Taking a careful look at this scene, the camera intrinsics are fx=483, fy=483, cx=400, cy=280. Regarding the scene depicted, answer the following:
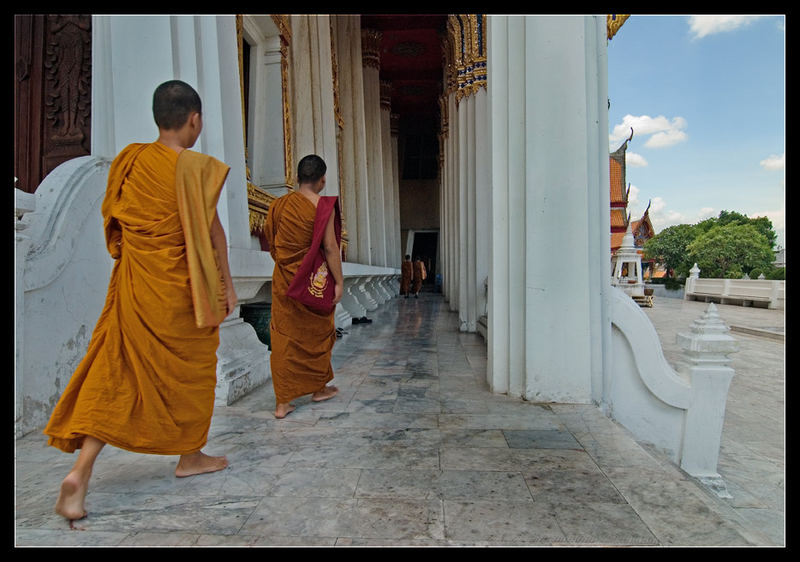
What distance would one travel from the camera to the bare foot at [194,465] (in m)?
1.98

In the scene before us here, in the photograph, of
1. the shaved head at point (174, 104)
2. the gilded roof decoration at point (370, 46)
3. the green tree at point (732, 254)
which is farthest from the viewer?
the green tree at point (732, 254)

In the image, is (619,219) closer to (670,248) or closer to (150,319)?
(670,248)

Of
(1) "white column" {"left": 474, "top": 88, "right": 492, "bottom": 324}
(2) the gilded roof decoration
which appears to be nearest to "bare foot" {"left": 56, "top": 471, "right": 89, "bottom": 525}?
(1) "white column" {"left": 474, "top": 88, "right": 492, "bottom": 324}

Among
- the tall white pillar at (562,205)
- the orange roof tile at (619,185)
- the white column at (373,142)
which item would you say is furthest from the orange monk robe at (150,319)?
the orange roof tile at (619,185)

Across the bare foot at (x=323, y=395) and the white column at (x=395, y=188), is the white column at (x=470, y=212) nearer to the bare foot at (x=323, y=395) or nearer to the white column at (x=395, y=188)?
the bare foot at (x=323, y=395)

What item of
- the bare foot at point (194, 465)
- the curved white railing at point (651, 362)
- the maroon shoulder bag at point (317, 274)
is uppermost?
the maroon shoulder bag at point (317, 274)

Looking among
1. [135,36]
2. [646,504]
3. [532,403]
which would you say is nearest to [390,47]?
[135,36]

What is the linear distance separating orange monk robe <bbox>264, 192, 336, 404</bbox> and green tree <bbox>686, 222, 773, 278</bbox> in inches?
1059

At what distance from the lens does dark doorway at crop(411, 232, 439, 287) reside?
27.1m

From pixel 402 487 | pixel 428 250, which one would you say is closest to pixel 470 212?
pixel 402 487

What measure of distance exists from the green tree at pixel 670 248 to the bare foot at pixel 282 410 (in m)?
30.8

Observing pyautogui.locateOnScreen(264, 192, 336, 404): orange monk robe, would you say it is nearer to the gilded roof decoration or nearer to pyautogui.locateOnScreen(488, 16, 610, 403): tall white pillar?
pyautogui.locateOnScreen(488, 16, 610, 403): tall white pillar

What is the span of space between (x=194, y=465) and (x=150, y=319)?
2.20ft
